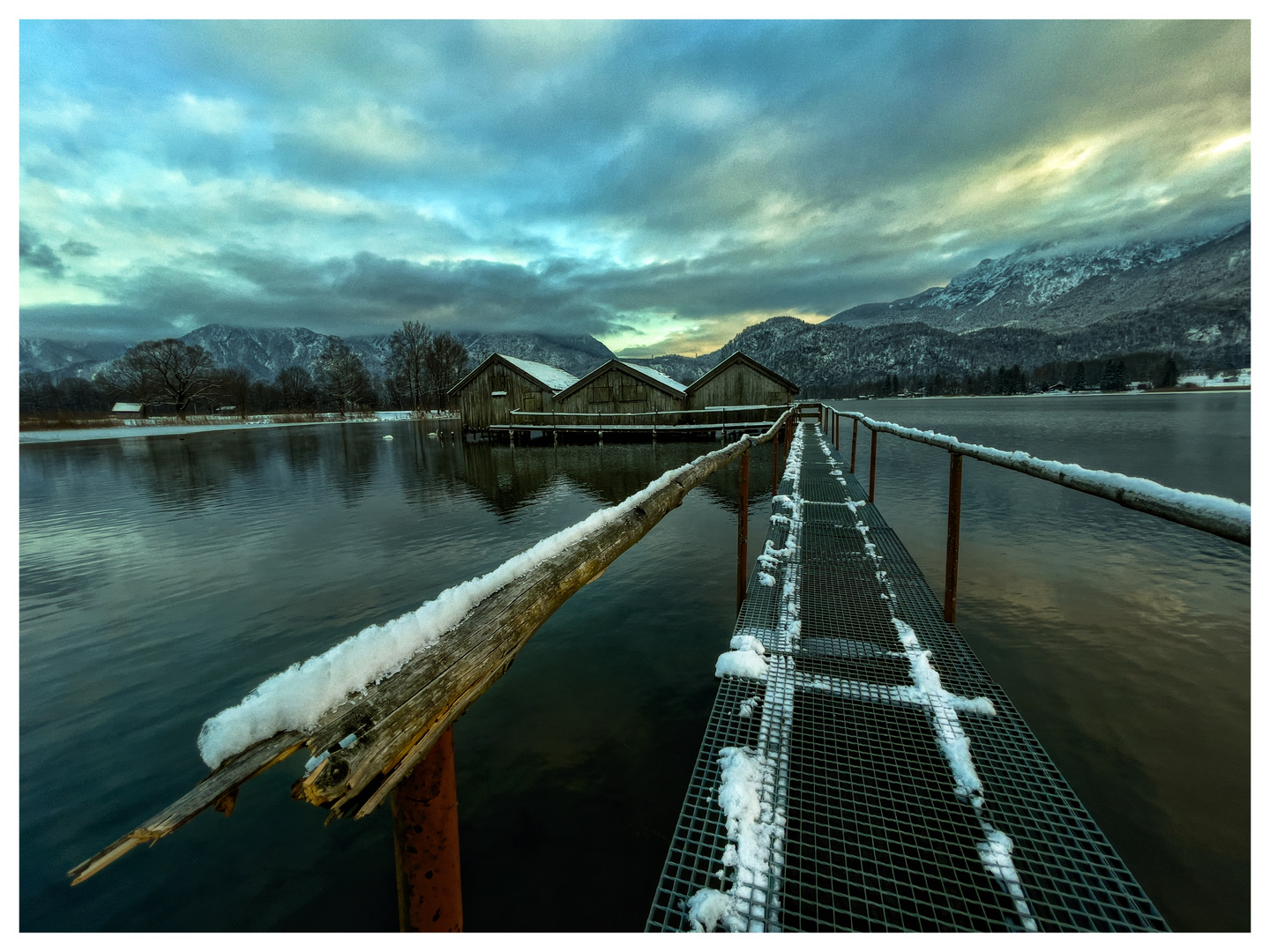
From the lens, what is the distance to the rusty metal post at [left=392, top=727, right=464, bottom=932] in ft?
4.81

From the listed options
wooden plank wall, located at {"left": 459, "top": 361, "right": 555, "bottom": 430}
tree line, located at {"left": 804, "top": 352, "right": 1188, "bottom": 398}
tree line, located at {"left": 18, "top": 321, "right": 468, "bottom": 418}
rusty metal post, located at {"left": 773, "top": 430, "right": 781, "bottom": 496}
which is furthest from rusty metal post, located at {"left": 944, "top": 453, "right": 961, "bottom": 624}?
tree line, located at {"left": 804, "top": 352, "right": 1188, "bottom": 398}

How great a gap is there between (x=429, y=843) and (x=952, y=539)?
15.7 ft

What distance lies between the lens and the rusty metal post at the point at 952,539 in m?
4.20

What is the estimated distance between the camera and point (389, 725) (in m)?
Answer: 1.16

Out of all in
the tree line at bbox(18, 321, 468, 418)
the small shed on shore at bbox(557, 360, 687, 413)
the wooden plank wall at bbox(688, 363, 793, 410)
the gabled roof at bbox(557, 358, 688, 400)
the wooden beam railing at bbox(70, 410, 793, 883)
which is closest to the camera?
the wooden beam railing at bbox(70, 410, 793, 883)

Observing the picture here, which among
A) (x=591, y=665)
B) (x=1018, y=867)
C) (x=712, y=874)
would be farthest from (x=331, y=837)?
(x=1018, y=867)

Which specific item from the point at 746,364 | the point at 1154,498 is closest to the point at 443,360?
the point at 746,364

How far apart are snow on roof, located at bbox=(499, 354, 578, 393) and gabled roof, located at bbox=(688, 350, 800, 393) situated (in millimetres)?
9352

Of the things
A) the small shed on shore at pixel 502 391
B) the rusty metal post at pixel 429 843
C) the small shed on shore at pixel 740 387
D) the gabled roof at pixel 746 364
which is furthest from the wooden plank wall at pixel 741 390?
the rusty metal post at pixel 429 843

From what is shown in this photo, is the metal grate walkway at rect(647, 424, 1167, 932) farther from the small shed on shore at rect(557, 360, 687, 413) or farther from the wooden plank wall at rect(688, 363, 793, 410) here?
the small shed on shore at rect(557, 360, 687, 413)

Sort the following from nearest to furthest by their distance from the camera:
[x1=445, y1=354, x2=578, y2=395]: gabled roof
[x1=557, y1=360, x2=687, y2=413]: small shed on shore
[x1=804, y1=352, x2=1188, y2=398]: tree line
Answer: [x1=557, y1=360, x2=687, y2=413]: small shed on shore
[x1=445, y1=354, x2=578, y2=395]: gabled roof
[x1=804, y1=352, x2=1188, y2=398]: tree line

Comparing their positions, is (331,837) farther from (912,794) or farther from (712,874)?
(912,794)

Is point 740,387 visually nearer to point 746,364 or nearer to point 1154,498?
point 746,364

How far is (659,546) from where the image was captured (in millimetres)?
9219
